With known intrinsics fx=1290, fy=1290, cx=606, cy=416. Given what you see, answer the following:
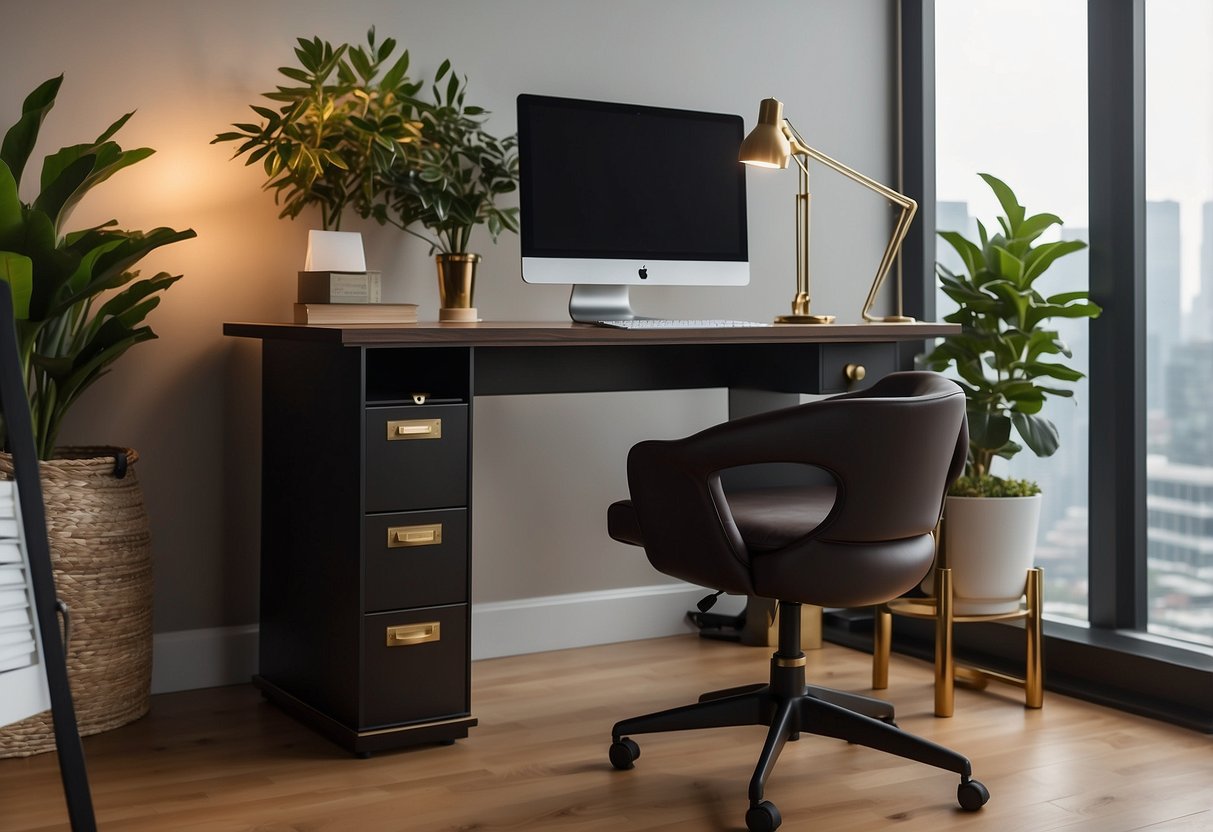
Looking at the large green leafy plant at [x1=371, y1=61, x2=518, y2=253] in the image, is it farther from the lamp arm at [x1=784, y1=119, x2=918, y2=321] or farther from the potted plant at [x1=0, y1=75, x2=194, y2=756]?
the lamp arm at [x1=784, y1=119, x2=918, y2=321]

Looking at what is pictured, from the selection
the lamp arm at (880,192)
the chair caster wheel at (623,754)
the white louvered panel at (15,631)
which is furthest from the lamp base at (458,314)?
the white louvered panel at (15,631)

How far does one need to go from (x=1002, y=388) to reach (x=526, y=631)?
4.43ft

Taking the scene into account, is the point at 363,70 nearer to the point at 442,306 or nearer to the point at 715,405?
the point at 442,306

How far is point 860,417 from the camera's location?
212 cm

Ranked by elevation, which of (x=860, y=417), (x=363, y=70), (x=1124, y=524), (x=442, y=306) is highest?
(x=363, y=70)

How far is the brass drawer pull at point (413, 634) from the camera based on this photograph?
2523 millimetres

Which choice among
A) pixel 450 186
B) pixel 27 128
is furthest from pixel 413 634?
pixel 27 128

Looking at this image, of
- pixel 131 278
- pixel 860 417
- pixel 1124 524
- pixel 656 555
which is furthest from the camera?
pixel 1124 524

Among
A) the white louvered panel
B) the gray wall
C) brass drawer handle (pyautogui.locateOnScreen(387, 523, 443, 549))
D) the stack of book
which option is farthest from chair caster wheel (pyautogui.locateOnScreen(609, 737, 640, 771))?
the white louvered panel

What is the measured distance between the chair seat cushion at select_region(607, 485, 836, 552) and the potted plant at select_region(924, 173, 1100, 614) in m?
0.45

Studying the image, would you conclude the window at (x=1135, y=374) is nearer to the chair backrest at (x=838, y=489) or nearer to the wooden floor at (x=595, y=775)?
the wooden floor at (x=595, y=775)

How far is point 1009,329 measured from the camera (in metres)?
3.14

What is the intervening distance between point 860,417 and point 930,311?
175 centimetres

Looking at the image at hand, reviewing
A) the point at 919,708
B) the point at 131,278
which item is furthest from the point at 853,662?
the point at 131,278
